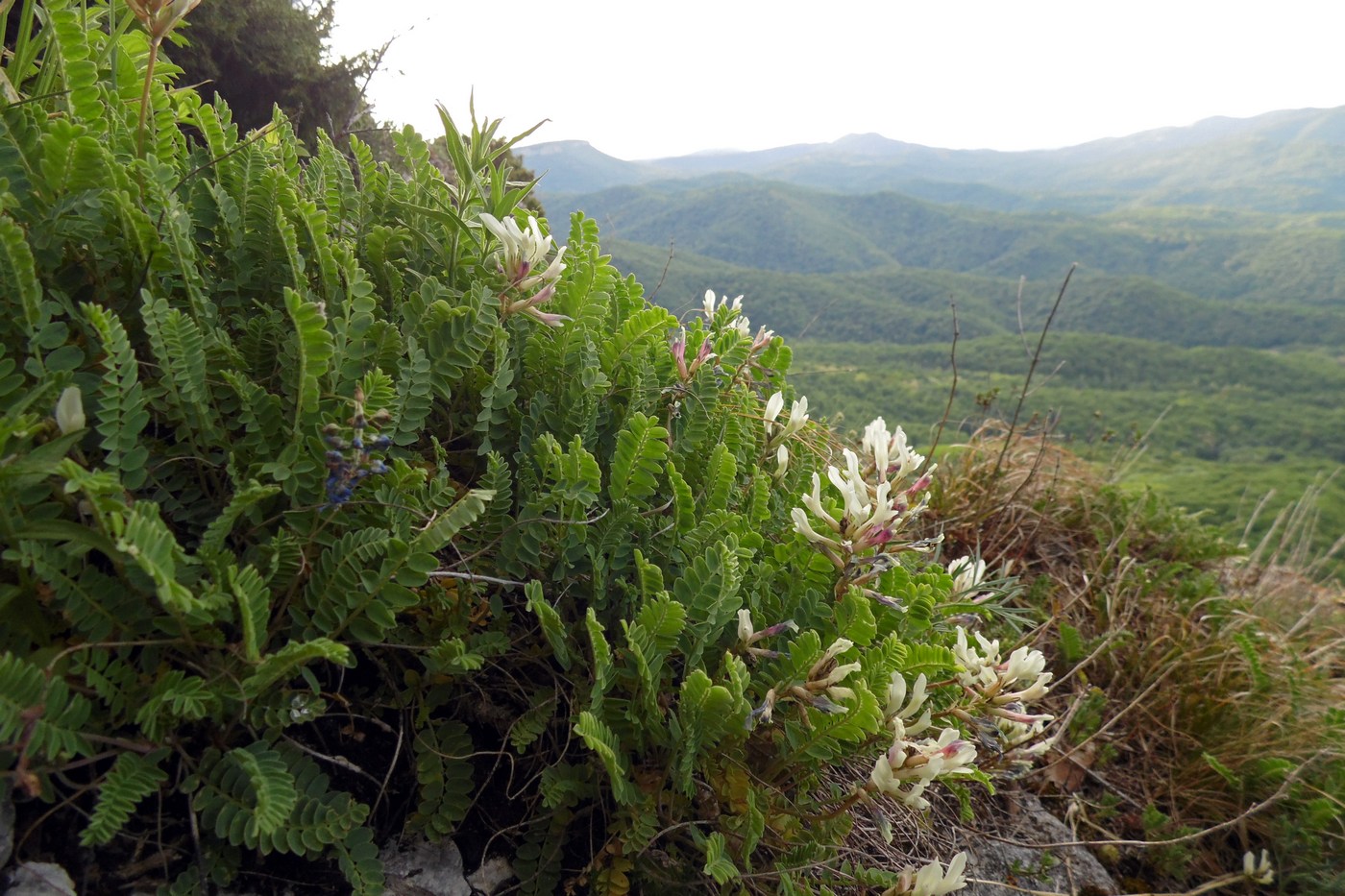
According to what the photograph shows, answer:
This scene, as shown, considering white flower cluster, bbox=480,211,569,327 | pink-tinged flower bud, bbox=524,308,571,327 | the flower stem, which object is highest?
the flower stem

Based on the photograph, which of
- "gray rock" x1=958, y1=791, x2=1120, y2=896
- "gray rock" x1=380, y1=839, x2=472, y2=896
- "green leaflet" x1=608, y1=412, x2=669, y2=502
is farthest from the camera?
"gray rock" x1=958, y1=791, x2=1120, y2=896

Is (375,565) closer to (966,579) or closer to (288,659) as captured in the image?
(288,659)

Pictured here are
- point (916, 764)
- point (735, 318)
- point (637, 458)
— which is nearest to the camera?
point (916, 764)

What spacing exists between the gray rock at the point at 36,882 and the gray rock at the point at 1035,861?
1.93 metres

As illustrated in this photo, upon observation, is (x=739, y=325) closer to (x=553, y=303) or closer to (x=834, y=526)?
(x=553, y=303)

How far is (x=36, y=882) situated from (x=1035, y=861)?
8.12 ft


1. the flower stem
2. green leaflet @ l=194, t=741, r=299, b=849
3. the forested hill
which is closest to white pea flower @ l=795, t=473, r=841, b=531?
green leaflet @ l=194, t=741, r=299, b=849

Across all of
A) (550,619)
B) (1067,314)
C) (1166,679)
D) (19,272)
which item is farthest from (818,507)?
(1067,314)

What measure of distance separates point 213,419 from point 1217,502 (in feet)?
128

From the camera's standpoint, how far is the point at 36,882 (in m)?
1.00

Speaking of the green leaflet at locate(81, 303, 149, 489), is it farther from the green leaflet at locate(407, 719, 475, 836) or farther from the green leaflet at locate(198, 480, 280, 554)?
the green leaflet at locate(407, 719, 475, 836)

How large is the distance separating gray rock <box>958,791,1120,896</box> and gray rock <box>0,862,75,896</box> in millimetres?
1930

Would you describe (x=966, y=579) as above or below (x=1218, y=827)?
above

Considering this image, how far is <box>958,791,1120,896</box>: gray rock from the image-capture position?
2.15m
